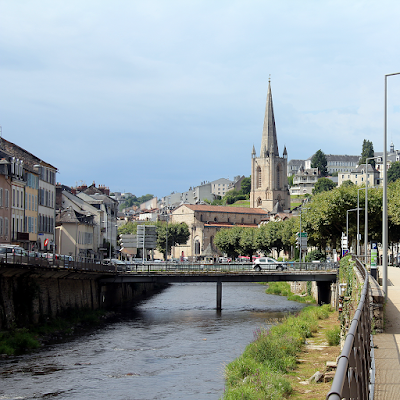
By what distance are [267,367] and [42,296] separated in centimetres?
2247

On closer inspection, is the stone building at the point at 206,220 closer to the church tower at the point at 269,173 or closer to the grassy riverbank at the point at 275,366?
the church tower at the point at 269,173

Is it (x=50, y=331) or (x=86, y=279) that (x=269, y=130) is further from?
(x=50, y=331)

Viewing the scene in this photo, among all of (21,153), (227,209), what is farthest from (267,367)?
(227,209)

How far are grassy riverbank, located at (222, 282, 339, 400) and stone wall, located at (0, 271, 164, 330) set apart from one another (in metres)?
15.5

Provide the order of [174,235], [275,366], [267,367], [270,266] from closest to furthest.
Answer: [267,367] → [275,366] → [270,266] → [174,235]

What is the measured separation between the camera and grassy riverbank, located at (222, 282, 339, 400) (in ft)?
61.2

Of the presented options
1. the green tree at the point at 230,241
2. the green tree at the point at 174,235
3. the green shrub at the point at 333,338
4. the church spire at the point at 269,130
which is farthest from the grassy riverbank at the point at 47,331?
the church spire at the point at 269,130

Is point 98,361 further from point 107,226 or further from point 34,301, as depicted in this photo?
point 107,226

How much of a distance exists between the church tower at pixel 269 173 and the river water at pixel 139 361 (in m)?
136

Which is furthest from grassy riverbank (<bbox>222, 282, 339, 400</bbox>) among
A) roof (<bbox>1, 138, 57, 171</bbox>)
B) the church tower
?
the church tower

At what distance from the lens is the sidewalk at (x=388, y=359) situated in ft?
31.7

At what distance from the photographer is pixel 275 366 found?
22.9 metres

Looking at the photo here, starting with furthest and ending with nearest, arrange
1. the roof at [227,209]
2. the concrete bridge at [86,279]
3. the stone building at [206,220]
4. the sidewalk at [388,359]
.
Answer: the roof at [227,209] < the stone building at [206,220] < the concrete bridge at [86,279] < the sidewalk at [388,359]

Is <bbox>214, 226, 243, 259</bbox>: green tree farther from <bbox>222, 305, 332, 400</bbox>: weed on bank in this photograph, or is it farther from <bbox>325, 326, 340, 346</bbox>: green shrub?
<bbox>325, 326, 340, 346</bbox>: green shrub
